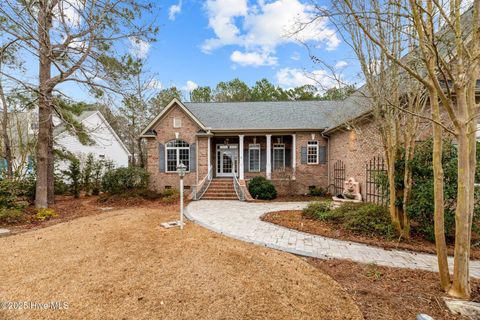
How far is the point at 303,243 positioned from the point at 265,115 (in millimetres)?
11697

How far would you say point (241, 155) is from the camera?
1451 cm

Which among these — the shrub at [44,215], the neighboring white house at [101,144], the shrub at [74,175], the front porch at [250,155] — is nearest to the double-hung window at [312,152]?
the front porch at [250,155]

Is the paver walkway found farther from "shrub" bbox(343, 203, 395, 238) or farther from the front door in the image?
the front door

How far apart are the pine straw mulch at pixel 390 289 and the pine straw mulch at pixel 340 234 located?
143 cm

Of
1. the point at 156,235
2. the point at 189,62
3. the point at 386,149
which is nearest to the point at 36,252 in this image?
the point at 156,235

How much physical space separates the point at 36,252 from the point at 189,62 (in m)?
12.8

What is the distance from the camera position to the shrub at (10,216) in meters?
7.62

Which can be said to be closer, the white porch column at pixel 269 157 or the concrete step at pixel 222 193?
the concrete step at pixel 222 193

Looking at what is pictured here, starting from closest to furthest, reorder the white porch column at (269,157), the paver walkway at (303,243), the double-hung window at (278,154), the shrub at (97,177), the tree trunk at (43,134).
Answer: the paver walkway at (303,243)
the tree trunk at (43,134)
the white porch column at (269,157)
the shrub at (97,177)
the double-hung window at (278,154)

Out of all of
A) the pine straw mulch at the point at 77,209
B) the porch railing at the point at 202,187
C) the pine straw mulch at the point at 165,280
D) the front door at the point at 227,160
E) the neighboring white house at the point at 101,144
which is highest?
the neighboring white house at the point at 101,144

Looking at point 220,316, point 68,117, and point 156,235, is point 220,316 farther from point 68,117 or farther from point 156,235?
point 68,117

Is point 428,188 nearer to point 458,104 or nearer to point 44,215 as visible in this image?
point 458,104

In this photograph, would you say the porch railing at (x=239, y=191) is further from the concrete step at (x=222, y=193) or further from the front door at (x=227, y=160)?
the front door at (x=227, y=160)

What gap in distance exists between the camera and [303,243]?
17.8ft
